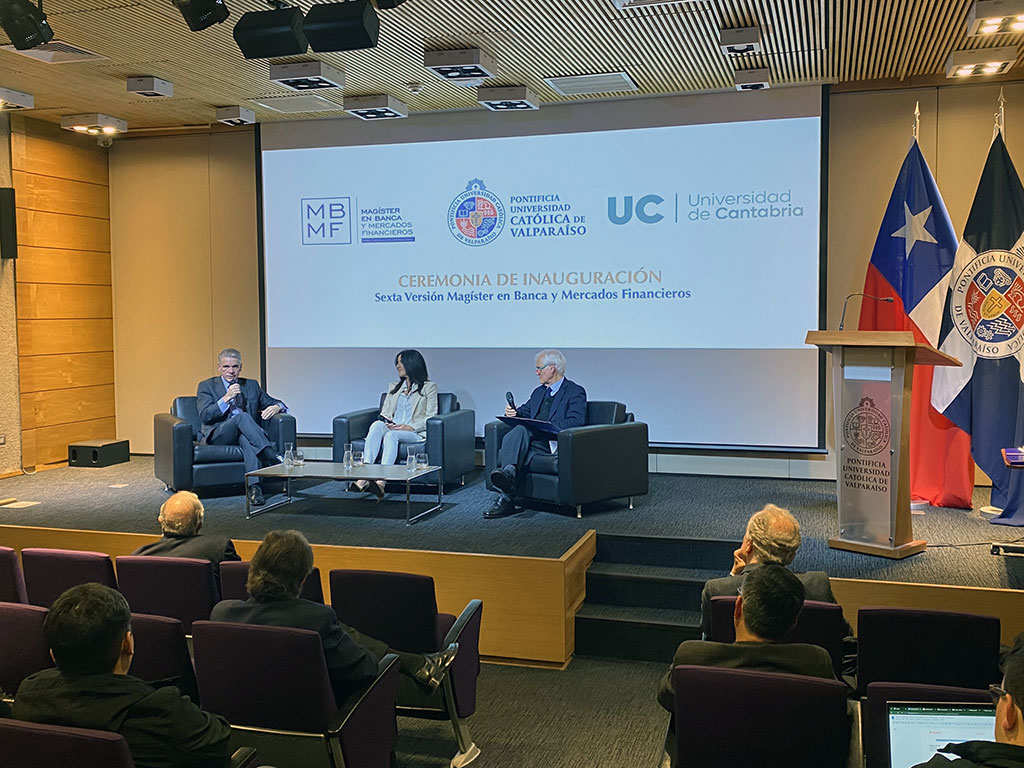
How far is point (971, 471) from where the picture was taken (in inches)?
256

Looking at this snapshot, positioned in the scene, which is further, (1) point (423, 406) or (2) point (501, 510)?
(1) point (423, 406)

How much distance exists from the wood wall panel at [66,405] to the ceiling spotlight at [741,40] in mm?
A: 6518

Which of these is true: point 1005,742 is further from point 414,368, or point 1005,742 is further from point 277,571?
point 414,368

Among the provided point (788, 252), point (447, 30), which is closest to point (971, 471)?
point (788, 252)

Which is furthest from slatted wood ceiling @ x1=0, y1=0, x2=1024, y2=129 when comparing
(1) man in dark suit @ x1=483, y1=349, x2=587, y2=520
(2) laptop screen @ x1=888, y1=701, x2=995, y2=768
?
(2) laptop screen @ x1=888, y1=701, x2=995, y2=768

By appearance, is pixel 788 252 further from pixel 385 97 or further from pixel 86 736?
pixel 86 736

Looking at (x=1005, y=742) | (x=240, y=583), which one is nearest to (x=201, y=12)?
(x=240, y=583)

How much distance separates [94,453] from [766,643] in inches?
298

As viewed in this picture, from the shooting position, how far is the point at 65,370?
886cm

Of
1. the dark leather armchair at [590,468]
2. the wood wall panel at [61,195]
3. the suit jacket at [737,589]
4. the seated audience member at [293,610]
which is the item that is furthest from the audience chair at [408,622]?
the wood wall panel at [61,195]

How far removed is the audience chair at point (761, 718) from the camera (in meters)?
2.32

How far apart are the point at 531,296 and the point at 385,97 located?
195 cm

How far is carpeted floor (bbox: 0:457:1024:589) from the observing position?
5129 millimetres

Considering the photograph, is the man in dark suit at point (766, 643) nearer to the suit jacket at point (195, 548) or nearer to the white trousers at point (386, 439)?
the suit jacket at point (195, 548)
